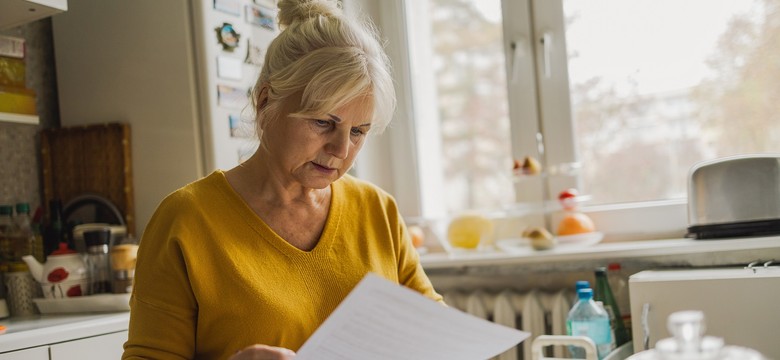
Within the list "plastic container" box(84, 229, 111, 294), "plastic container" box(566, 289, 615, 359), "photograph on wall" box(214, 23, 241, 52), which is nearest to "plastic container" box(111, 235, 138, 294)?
"plastic container" box(84, 229, 111, 294)

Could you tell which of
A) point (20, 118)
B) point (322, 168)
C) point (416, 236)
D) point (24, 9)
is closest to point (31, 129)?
point (20, 118)

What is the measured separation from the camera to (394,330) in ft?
2.84

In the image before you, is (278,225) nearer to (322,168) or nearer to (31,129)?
(322,168)

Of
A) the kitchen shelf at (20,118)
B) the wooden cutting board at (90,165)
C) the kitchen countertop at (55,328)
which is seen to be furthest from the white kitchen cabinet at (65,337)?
the kitchen shelf at (20,118)

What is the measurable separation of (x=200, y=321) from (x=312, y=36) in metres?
0.48

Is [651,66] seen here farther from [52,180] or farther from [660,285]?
[52,180]

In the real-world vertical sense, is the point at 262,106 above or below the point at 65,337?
above

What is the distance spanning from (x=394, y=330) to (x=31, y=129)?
1.57 metres

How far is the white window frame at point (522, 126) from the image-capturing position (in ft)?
6.40

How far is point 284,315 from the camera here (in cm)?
114

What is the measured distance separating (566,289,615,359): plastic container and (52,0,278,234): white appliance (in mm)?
927

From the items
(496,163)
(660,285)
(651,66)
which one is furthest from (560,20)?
(660,285)


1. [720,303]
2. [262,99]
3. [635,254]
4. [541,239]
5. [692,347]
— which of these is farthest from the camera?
[541,239]

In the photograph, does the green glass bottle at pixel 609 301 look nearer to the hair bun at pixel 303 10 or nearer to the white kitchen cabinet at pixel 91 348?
the hair bun at pixel 303 10
